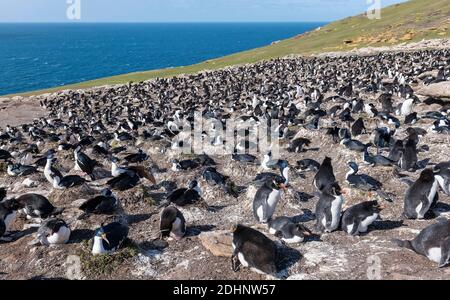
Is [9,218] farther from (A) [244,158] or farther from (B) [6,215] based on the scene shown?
(A) [244,158]

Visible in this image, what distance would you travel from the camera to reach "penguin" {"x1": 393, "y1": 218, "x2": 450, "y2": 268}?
8305 mm

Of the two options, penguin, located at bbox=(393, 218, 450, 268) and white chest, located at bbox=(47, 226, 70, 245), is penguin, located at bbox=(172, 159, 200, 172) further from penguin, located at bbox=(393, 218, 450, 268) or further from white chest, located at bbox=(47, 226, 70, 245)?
penguin, located at bbox=(393, 218, 450, 268)

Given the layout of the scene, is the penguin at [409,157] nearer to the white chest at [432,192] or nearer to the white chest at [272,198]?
the white chest at [432,192]

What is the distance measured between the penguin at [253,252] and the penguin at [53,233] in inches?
161

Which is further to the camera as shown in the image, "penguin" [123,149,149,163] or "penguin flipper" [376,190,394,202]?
"penguin" [123,149,149,163]

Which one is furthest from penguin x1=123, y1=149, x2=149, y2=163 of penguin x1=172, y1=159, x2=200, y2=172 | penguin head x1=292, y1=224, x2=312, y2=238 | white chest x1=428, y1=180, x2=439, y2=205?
white chest x1=428, y1=180, x2=439, y2=205

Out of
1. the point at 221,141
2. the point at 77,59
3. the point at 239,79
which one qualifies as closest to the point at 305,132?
the point at 221,141

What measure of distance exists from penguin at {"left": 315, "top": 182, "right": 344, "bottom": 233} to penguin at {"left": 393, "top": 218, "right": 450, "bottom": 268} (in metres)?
1.82

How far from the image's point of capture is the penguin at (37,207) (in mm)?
11969

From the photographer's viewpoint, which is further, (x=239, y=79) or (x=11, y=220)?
(x=239, y=79)

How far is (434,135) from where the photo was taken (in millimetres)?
17625

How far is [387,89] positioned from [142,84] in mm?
29350
